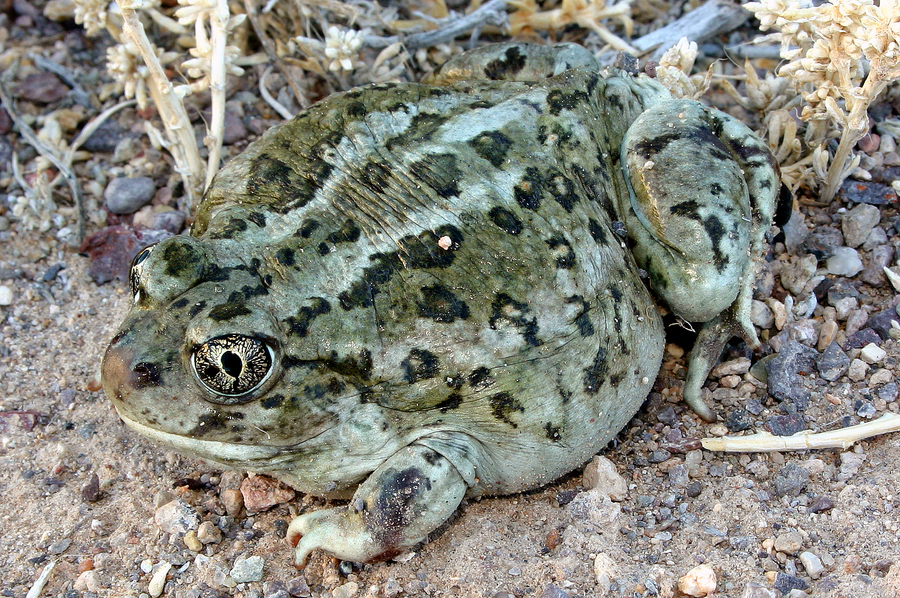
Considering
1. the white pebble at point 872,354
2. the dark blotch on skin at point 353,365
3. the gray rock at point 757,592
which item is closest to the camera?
the gray rock at point 757,592

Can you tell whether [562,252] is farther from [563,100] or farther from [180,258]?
[180,258]

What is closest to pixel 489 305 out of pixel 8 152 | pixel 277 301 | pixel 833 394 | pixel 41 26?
pixel 277 301

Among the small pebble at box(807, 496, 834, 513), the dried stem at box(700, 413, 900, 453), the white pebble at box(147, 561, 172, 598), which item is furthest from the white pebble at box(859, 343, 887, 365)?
the white pebble at box(147, 561, 172, 598)

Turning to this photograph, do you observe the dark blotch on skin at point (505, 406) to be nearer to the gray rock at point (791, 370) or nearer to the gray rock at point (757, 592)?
the gray rock at point (757, 592)

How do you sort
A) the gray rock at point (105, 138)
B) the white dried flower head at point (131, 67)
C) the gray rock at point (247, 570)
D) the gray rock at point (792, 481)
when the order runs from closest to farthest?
the gray rock at point (247, 570), the gray rock at point (792, 481), the white dried flower head at point (131, 67), the gray rock at point (105, 138)

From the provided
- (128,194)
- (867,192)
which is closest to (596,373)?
(867,192)

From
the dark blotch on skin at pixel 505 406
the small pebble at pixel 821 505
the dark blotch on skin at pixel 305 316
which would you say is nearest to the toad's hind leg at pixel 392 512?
the dark blotch on skin at pixel 505 406

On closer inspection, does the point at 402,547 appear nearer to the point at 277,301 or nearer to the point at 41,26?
the point at 277,301

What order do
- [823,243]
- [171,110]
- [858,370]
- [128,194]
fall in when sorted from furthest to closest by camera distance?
1. [128,194]
2. [171,110]
3. [823,243]
4. [858,370]
